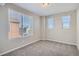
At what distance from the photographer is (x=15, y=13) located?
3.16m

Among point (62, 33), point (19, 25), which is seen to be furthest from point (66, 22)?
point (19, 25)

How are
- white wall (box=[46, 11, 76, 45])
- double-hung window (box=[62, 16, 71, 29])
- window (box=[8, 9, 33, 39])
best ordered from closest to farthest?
window (box=[8, 9, 33, 39]), white wall (box=[46, 11, 76, 45]), double-hung window (box=[62, 16, 71, 29])

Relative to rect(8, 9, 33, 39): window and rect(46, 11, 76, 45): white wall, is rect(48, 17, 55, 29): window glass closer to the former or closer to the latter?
rect(46, 11, 76, 45): white wall

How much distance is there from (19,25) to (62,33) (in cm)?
175

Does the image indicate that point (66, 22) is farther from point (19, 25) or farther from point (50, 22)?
point (19, 25)

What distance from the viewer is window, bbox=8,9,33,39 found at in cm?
296

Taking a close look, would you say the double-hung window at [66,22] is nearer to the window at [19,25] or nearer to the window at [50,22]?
the window at [50,22]

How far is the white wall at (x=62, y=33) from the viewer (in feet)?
10.3

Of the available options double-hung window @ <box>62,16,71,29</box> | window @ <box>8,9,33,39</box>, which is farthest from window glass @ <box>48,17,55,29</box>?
window @ <box>8,9,33,39</box>

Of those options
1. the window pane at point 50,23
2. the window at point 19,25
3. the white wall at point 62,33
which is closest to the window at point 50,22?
the window pane at point 50,23

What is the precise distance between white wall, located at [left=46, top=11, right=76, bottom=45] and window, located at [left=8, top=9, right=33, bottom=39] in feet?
2.92

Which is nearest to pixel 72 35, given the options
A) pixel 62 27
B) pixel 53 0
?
pixel 62 27

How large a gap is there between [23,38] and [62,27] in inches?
65.0

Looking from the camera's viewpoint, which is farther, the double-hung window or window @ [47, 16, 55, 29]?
the double-hung window
